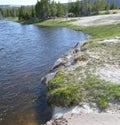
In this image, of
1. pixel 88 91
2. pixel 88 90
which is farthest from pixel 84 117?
pixel 88 90

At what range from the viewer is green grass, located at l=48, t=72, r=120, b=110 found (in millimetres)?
16266

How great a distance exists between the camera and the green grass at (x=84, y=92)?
640 inches

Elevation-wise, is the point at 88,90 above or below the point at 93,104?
above

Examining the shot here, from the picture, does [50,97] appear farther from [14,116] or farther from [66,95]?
[14,116]

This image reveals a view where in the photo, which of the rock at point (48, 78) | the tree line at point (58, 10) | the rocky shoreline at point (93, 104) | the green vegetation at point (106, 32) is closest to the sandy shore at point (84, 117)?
the rocky shoreline at point (93, 104)

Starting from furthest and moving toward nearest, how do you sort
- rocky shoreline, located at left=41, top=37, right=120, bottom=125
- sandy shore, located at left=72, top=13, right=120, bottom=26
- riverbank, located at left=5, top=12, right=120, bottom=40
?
1. sandy shore, located at left=72, top=13, right=120, bottom=26
2. riverbank, located at left=5, top=12, right=120, bottom=40
3. rocky shoreline, located at left=41, top=37, right=120, bottom=125

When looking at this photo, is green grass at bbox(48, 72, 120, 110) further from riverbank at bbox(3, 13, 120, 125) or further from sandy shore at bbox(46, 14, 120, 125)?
sandy shore at bbox(46, 14, 120, 125)

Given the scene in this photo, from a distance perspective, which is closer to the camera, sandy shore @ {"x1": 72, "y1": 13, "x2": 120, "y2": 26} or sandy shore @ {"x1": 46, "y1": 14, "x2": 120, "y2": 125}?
sandy shore @ {"x1": 46, "y1": 14, "x2": 120, "y2": 125}

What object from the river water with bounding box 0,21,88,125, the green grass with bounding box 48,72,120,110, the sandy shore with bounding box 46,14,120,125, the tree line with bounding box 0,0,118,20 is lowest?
the river water with bounding box 0,21,88,125

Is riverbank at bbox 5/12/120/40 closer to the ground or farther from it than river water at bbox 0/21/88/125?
farther from it

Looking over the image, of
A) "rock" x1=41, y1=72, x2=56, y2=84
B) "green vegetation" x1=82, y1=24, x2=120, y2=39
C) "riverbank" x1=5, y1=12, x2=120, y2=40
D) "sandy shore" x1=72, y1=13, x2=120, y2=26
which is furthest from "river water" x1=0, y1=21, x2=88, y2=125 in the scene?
"sandy shore" x1=72, y1=13, x2=120, y2=26

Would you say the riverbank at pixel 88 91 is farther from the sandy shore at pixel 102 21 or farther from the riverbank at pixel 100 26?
the sandy shore at pixel 102 21

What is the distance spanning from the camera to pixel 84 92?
56.4ft

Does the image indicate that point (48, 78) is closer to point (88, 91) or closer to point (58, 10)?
point (88, 91)
